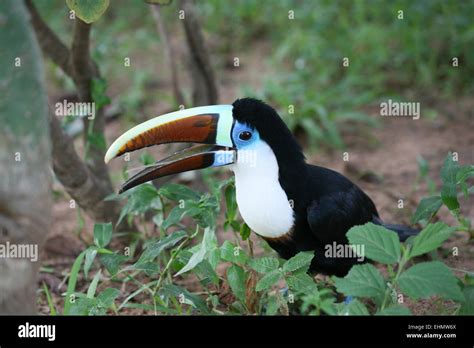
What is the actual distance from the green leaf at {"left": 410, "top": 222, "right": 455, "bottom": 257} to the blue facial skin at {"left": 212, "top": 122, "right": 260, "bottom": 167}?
2.95 ft

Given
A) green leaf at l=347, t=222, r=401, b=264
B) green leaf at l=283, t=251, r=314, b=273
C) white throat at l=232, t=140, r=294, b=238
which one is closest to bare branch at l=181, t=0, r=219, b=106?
white throat at l=232, t=140, r=294, b=238

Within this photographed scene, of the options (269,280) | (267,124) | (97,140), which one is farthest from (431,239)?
(97,140)

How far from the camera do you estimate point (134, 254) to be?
436 cm

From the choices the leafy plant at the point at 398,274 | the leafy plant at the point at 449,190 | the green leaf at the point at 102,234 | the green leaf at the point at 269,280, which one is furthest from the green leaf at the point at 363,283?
the green leaf at the point at 102,234

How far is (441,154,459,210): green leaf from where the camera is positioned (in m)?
3.45

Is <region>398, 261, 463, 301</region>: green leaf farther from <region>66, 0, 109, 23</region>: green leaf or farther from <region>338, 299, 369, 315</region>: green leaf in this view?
<region>66, 0, 109, 23</region>: green leaf

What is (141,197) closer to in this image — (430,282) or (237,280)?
(237,280)

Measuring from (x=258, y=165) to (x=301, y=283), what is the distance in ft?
1.99

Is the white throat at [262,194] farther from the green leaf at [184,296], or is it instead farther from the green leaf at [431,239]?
the green leaf at [431,239]

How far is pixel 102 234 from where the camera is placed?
3549mm

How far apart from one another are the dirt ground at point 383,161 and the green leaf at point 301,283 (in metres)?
1.06

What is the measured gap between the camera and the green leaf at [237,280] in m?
3.34
